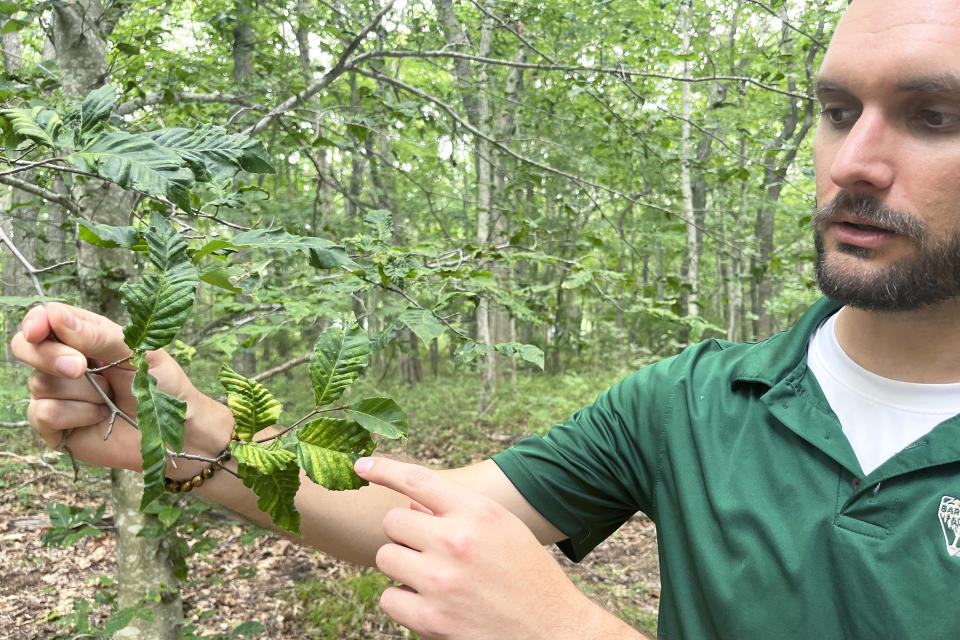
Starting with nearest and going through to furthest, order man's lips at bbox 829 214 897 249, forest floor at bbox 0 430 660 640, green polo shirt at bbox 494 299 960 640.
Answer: green polo shirt at bbox 494 299 960 640
man's lips at bbox 829 214 897 249
forest floor at bbox 0 430 660 640

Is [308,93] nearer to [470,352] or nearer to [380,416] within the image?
[470,352]

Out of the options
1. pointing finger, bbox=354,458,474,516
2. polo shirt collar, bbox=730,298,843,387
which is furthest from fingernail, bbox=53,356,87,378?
polo shirt collar, bbox=730,298,843,387

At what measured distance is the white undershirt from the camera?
1260 millimetres

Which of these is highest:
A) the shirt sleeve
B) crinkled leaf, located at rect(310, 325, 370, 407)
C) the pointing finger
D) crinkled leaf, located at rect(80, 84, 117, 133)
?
crinkled leaf, located at rect(80, 84, 117, 133)

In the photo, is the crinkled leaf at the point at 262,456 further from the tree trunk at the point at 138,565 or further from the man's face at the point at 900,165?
the tree trunk at the point at 138,565

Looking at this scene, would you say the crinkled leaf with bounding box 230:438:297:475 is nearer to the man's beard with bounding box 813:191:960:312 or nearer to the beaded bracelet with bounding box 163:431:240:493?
the beaded bracelet with bounding box 163:431:240:493

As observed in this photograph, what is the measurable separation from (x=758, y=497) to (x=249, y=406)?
3.41 ft

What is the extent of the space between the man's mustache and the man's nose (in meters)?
0.02

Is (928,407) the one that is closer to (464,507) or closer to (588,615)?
(588,615)

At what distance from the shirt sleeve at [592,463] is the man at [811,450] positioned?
0.08 metres

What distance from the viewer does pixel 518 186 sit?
3625mm

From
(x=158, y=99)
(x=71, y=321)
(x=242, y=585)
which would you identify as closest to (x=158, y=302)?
(x=71, y=321)

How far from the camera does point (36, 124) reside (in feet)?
3.21

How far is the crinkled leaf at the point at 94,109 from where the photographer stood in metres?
0.96
